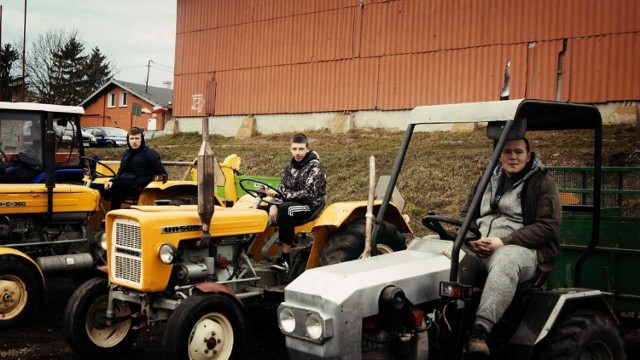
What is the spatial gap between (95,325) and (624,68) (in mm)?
13596

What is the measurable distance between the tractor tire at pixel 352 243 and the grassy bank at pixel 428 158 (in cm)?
433

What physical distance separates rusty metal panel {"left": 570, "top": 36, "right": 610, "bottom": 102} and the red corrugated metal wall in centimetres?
2

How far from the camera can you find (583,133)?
572 inches

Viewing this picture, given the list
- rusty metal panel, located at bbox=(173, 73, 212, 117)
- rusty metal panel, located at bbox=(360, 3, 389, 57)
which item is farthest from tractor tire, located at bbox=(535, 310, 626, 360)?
rusty metal panel, located at bbox=(173, 73, 212, 117)

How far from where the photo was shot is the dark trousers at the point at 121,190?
27.9 feet

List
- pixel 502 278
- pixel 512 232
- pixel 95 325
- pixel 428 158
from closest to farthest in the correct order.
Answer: pixel 502 278 → pixel 512 232 → pixel 95 325 → pixel 428 158

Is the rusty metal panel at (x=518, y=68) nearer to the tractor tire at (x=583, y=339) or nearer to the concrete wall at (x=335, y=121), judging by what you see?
the concrete wall at (x=335, y=121)

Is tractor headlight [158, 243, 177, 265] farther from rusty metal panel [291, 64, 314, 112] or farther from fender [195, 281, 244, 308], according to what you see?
rusty metal panel [291, 64, 314, 112]

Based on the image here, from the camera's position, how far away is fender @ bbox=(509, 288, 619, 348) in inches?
161

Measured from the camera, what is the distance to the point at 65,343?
249 inches

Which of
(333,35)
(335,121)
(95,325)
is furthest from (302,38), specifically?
(95,325)

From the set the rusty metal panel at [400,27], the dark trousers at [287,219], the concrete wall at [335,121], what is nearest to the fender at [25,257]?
the dark trousers at [287,219]

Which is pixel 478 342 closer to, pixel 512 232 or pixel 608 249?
pixel 512 232

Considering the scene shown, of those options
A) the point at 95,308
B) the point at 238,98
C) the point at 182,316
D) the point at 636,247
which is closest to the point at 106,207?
the point at 95,308
